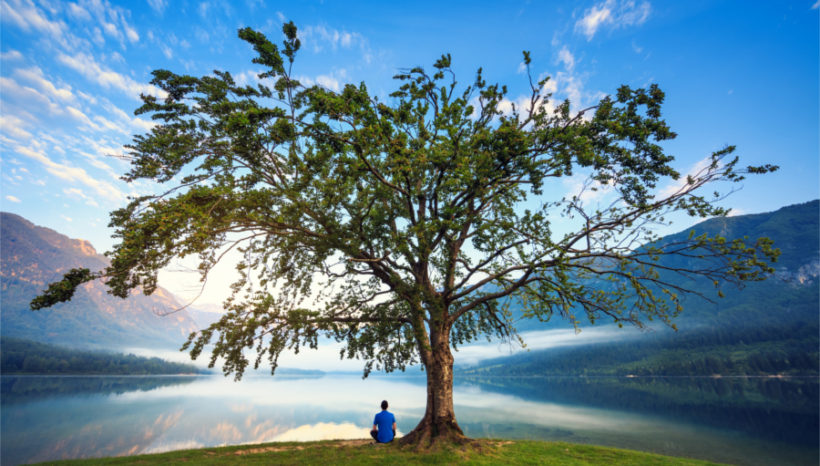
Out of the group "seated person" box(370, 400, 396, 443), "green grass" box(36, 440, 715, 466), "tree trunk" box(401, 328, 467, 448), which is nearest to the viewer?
"green grass" box(36, 440, 715, 466)

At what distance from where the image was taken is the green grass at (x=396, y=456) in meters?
14.1

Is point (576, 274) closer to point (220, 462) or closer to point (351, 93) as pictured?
point (351, 93)

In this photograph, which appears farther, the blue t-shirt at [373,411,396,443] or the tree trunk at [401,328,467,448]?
the tree trunk at [401,328,467,448]

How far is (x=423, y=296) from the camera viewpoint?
16484 mm

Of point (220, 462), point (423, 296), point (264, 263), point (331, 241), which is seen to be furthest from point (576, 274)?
point (220, 462)

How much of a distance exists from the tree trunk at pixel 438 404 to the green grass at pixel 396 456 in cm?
76

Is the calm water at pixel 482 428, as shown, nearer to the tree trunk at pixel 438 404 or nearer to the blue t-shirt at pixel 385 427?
the tree trunk at pixel 438 404

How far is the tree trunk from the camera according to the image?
15.7 m

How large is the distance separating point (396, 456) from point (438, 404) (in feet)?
9.54

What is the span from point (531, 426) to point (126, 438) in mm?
67340

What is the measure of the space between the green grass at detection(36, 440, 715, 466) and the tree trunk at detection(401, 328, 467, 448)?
76cm

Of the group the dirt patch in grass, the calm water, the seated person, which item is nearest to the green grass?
the dirt patch in grass

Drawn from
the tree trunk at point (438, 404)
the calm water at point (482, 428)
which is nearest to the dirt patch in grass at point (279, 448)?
the tree trunk at point (438, 404)

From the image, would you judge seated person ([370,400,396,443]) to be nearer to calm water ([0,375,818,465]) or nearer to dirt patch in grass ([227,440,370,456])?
dirt patch in grass ([227,440,370,456])
